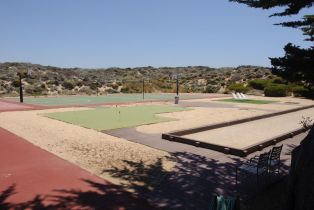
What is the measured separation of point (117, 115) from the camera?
21109mm

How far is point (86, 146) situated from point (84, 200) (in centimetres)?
539

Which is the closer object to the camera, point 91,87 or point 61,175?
point 61,175

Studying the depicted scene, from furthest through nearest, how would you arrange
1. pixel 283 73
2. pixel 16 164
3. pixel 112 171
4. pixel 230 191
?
pixel 16 164 → pixel 112 171 → pixel 230 191 → pixel 283 73

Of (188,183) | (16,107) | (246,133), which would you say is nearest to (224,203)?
(188,183)

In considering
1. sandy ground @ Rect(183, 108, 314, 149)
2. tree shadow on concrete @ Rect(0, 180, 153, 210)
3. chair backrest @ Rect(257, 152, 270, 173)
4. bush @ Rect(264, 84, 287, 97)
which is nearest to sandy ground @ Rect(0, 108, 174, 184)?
tree shadow on concrete @ Rect(0, 180, 153, 210)

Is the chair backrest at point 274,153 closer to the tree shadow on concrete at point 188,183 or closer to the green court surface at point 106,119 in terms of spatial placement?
the tree shadow on concrete at point 188,183

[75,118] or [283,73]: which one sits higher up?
[283,73]

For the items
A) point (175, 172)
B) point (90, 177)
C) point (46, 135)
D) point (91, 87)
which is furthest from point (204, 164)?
point (91, 87)

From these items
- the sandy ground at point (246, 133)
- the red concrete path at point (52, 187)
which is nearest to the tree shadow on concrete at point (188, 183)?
the red concrete path at point (52, 187)

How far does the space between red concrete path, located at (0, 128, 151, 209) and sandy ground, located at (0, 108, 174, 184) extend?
522 millimetres

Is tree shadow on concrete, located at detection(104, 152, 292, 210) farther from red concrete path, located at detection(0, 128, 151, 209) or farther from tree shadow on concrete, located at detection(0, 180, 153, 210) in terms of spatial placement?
red concrete path, located at detection(0, 128, 151, 209)

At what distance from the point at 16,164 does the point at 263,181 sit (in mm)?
7009

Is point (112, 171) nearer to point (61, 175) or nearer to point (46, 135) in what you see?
point (61, 175)

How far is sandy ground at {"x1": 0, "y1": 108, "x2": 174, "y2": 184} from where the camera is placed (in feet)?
33.1
